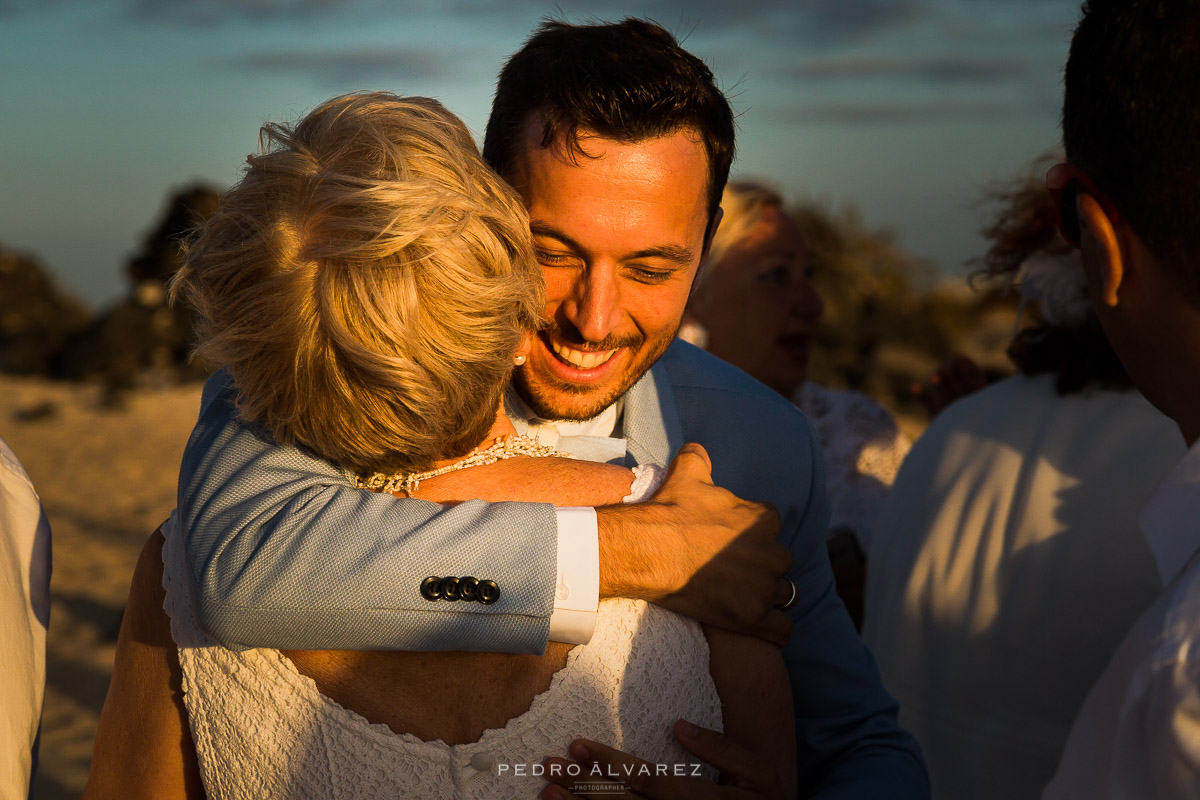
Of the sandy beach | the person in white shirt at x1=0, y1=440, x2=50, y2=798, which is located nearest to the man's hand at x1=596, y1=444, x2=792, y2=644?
the person in white shirt at x1=0, y1=440, x2=50, y2=798

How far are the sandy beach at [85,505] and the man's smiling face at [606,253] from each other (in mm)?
4542

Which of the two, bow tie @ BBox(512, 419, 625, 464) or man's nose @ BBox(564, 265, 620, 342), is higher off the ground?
man's nose @ BBox(564, 265, 620, 342)

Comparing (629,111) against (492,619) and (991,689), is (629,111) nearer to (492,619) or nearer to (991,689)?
(492,619)

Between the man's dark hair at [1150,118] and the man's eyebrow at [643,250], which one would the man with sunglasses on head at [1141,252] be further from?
the man's eyebrow at [643,250]

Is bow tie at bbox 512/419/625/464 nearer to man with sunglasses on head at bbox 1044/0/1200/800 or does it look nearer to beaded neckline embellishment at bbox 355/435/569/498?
beaded neckline embellishment at bbox 355/435/569/498

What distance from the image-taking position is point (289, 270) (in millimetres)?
1495

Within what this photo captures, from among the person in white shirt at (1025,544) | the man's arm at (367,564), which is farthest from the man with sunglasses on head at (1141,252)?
the person in white shirt at (1025,544)

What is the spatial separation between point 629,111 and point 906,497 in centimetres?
170

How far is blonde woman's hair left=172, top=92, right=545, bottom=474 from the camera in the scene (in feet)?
4.80

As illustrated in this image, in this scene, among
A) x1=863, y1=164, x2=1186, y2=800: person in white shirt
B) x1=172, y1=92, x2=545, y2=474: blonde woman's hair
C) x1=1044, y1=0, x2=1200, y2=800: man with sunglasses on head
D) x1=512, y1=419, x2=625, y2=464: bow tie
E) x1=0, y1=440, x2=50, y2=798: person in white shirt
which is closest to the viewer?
x1=1044, y1=0, x2=1200, y2=800: man with sunglasses on head

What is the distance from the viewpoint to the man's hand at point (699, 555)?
1555mm

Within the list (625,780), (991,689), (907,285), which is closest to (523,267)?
(625,780)

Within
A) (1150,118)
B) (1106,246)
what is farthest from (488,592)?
(1150,118)

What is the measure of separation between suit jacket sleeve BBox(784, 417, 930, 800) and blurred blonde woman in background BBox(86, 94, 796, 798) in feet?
1.55
